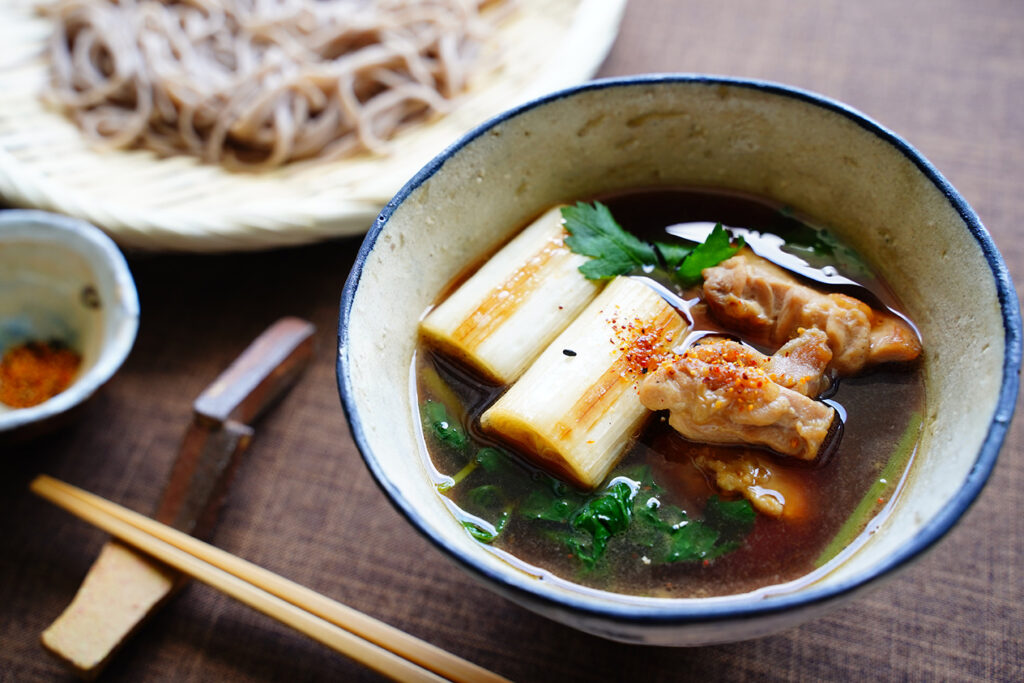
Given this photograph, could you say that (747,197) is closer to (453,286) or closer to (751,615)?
(453,286)

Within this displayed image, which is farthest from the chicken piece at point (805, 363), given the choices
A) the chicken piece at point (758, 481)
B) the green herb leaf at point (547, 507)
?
the green herb leaf at point (547, 507)

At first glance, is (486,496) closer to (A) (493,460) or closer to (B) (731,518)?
(A) (493,460)

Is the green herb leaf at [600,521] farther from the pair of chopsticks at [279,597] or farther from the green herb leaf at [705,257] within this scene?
the green herb leaf at [705,257]

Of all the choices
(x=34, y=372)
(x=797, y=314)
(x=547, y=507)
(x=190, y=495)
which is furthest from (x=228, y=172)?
(x=797, y=314)

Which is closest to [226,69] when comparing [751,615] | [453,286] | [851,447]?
[453,286]

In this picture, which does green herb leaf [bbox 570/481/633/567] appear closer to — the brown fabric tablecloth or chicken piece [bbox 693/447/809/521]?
chicken piece [bbox 693/447/809/521]

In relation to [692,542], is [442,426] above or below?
below
